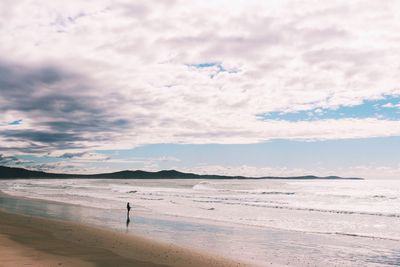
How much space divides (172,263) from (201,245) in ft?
16.4

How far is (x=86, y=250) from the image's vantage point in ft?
59.6

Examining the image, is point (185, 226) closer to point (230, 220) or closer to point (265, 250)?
point (230, 220)

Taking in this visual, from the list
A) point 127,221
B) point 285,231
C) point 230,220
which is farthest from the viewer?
point 230,220

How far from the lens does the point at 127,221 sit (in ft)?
104

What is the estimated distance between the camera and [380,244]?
22875 mm

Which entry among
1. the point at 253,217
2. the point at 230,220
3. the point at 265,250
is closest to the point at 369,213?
the point at 253,217

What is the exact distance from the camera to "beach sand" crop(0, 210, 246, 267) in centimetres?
1558

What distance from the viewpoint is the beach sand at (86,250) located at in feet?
51.1

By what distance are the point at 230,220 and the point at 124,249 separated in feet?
53.3

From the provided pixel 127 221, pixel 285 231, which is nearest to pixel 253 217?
pixel 285 231

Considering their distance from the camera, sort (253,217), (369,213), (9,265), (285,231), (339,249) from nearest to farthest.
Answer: (9,265)
(339,249)
(285,231)
(253,217)
(369,213)

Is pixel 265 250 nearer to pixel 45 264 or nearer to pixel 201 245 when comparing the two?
pixel 201 245

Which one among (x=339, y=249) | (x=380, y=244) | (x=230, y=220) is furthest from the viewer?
(x=230, y=220)

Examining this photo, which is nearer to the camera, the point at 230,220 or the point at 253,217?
the point at 230,220
